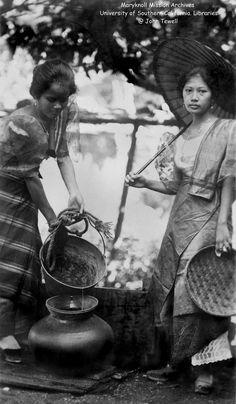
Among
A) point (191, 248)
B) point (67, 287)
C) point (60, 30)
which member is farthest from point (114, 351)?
point (60, 30)

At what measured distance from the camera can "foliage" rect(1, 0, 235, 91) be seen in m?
4.08

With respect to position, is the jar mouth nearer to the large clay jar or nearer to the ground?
the large clay jar

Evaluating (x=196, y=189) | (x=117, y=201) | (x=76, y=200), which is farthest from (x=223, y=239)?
(x=76, y=200)

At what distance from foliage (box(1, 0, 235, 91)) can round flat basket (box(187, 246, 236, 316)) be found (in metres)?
1.38

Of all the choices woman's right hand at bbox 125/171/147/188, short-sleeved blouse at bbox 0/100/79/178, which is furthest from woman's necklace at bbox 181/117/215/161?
short-sleeved blouse at bbox 0/100/79/178

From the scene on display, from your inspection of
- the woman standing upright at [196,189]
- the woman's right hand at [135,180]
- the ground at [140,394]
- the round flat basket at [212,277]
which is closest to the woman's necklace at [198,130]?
the woman standing upright at [196,189]

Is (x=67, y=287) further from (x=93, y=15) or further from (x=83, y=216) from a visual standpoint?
(x=93, y=15)

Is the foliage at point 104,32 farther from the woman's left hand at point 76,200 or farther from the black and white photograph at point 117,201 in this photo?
the woman's left hand at point 76,200

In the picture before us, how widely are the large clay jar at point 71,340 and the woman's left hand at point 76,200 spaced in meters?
0.75

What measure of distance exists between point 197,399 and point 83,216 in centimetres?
156

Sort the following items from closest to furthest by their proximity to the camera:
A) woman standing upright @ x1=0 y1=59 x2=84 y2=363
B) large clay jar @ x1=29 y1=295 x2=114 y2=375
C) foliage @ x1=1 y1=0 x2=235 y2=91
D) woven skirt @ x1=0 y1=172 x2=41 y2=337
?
large clay jar @ x1=29 y1=295 x2=114 y2=375, foliage @ x1=1 y1=0 x2=235 y2=91, woman standing upright @ x1=0 y1=59 x2=84 y2=363, woven skirt @ x1=0 y1=172 x2=41 y2=337

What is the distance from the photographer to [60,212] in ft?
13.9

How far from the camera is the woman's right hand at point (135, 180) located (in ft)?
13.7

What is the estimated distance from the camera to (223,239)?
12.6 ft
